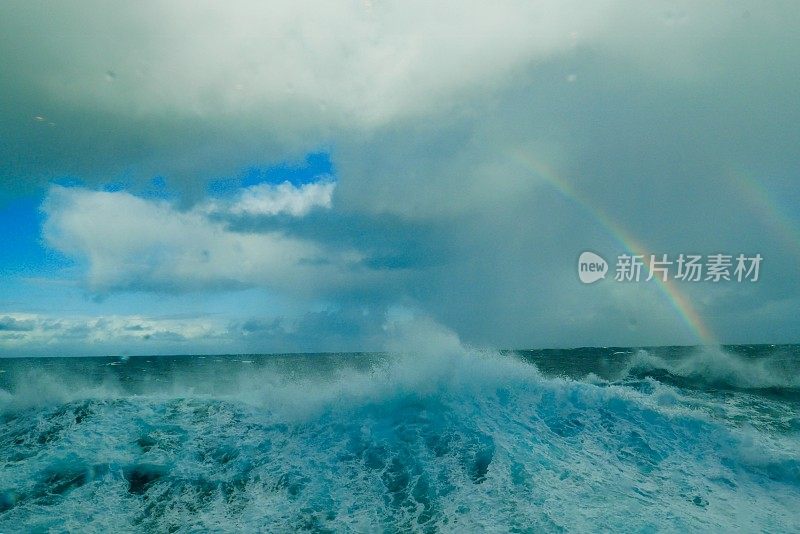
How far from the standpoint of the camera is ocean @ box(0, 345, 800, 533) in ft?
24.9

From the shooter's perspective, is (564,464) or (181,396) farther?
(181,396)

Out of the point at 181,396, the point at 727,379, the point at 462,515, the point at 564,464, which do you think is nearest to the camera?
the point at 462,515

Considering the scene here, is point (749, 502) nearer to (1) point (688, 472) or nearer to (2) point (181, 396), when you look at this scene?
(1) point (688, 472)

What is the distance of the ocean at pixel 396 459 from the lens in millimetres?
7586

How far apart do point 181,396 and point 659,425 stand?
12.7 m

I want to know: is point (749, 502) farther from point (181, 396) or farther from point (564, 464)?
point (181, 396)

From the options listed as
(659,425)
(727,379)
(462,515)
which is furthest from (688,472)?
(727,379)

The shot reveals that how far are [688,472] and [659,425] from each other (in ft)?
6.53

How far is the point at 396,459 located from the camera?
372 inches

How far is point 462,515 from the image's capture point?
745 centimetres

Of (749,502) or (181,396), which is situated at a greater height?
(181,396)

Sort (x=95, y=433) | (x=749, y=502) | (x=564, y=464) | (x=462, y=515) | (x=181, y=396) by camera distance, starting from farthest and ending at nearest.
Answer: (x=181, y=396) → (x=95, y=433) → (x=564, y=464) → (x=749, y=502) → (x=462, y=515)

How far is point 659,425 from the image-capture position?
11.2m

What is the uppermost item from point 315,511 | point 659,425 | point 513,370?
point 513,370
